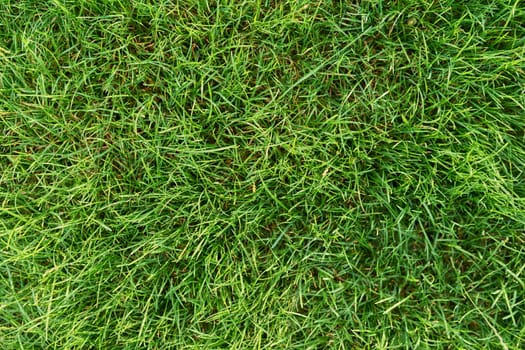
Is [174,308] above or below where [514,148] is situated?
below

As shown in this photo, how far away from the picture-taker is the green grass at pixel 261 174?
44.8 inches

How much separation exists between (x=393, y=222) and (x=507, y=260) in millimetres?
342

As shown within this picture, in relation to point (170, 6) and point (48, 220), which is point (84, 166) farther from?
point (170, 6)

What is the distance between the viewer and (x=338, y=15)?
3.82 ft

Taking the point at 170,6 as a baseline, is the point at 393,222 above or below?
below

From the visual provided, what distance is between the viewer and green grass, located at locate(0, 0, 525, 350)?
3.73 feet

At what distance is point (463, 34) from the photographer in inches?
45.0

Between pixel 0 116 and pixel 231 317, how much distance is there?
35.5 inches

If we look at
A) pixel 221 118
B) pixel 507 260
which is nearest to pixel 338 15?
pixel 221 118

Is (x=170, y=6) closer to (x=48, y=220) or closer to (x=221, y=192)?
(x=221, y=192)

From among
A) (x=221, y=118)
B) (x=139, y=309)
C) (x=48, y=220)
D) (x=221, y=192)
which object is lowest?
(x=139, y=309)

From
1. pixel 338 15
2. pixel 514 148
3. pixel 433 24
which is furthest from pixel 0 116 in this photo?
pixel 514 148

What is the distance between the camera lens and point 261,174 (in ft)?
3.79

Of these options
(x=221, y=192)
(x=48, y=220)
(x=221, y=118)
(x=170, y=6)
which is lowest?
(x=48, y=220)
